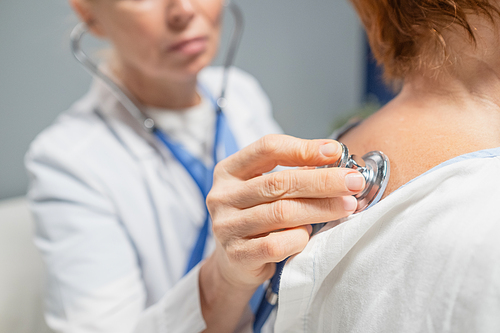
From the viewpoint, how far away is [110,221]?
798mm

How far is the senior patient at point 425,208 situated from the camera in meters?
0.29

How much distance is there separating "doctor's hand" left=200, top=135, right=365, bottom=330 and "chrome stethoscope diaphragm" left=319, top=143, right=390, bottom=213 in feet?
0.04

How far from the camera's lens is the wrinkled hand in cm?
37

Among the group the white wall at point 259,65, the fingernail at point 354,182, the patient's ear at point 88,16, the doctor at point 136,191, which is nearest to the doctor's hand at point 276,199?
the fingernail at point 354,182

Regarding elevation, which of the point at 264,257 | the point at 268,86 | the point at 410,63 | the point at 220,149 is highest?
the point at 410,63

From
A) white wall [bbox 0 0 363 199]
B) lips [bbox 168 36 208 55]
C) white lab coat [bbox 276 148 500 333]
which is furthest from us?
white wall [bbox 0 0 363 199]

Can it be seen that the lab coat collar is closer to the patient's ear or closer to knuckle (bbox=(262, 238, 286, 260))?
the patient's ear

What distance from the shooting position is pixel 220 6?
896 millimetres

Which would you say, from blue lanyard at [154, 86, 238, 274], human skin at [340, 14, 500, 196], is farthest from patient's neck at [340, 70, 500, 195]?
blue lanyard at [154, 86, 238, 274]

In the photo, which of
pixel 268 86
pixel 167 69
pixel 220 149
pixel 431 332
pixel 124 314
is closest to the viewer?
pixel 431 332

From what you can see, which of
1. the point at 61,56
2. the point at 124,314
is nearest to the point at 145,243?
the point at 124,314

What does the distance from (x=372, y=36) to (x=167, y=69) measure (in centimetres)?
51

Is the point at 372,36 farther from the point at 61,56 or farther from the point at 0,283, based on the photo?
the point at 61,56

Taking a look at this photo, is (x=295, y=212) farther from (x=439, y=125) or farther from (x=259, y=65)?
(x=259, y=65)
